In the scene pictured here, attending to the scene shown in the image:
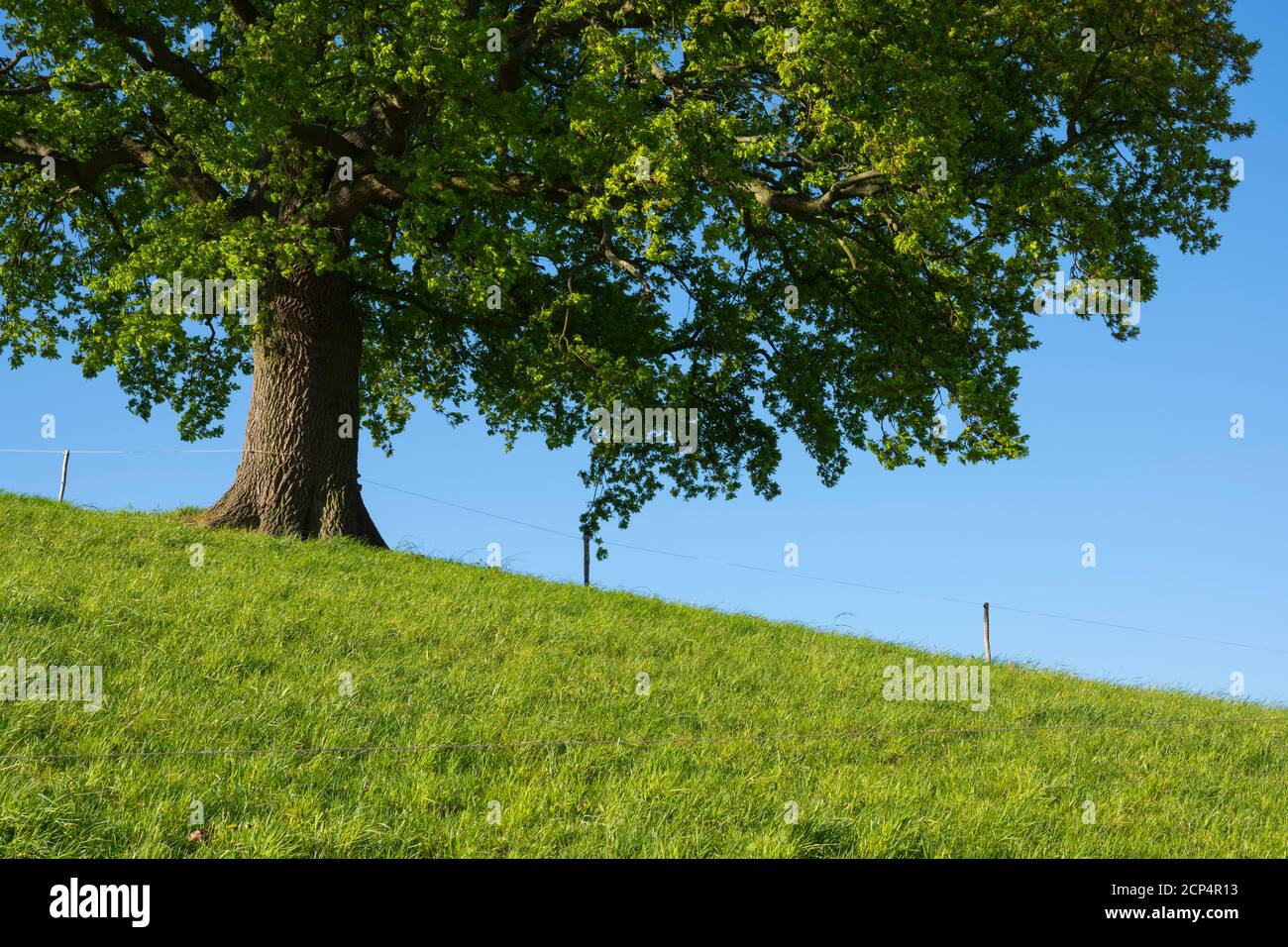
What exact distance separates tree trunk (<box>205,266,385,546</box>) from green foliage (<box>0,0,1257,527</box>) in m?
1.22

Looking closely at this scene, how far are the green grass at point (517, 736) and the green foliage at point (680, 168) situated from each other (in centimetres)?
451

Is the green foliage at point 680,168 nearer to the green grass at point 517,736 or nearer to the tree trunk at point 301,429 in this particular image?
the tree trunk at point 301,429

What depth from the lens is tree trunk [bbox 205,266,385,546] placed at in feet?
64.4

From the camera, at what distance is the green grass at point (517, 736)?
7711 mm

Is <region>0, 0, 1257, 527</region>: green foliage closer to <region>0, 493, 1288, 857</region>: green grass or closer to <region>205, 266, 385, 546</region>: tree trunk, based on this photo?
<region>205, 266, 385, 546</region>: tree trunk

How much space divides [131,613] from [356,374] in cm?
894

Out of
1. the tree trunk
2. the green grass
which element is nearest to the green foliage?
the tree trunk

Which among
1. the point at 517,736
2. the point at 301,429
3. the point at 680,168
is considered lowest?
the point at 517,736

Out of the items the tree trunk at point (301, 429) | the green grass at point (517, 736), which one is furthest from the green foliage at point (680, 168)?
the green grass at point (517, 736)

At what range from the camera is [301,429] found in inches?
775

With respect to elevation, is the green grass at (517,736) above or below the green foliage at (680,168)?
below

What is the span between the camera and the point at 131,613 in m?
A: 12.7

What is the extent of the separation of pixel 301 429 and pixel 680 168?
8.88 metres
